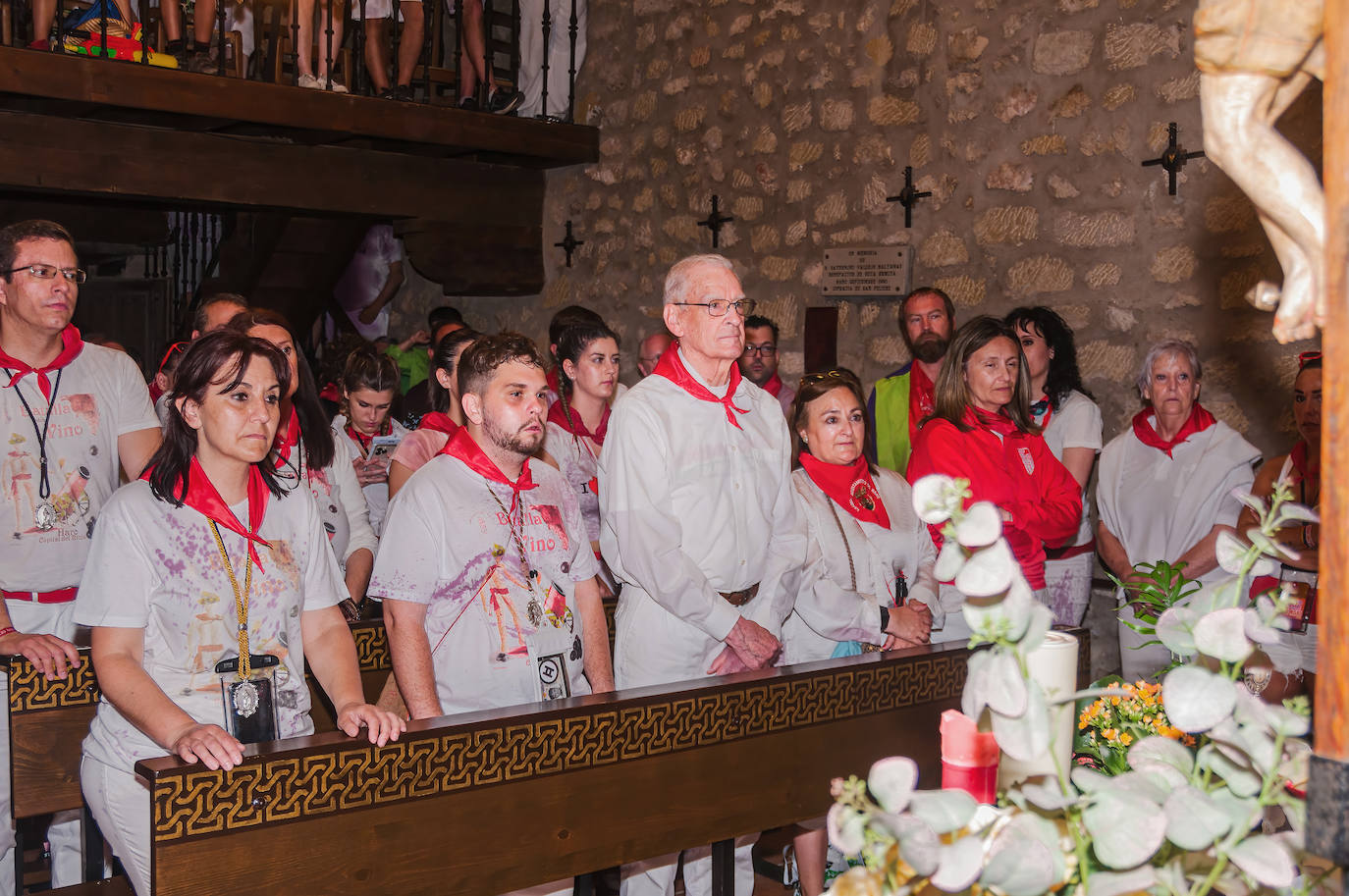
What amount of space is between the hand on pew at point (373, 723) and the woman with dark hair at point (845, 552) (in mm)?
1365

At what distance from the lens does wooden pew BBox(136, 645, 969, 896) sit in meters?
1.94

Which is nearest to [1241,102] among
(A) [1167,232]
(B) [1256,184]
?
(B) [1256,184]

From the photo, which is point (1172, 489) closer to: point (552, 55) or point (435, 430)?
point (435, 430)

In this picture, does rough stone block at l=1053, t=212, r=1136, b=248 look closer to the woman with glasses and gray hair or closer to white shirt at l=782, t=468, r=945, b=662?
the woman with glasses and gray hair

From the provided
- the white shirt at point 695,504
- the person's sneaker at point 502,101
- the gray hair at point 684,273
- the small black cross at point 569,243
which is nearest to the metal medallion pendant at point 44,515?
the white shirt at point 695,504

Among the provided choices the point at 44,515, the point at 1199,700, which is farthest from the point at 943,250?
the point at 1199,700

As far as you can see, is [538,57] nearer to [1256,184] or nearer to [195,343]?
[195,343]

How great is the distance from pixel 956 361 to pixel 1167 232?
138cm

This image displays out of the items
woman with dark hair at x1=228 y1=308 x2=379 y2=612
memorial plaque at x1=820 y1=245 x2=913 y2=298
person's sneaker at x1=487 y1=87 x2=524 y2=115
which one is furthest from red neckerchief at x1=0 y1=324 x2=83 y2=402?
person's sneaker at x1=487 y1=87 x2=524 y2=115

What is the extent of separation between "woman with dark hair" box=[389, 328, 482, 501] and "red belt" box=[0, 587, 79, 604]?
0.89m

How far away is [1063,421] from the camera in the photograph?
4.42 meters

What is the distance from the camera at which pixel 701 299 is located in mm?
3061

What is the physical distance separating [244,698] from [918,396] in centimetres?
297

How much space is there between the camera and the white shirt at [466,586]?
2605 millimetres
